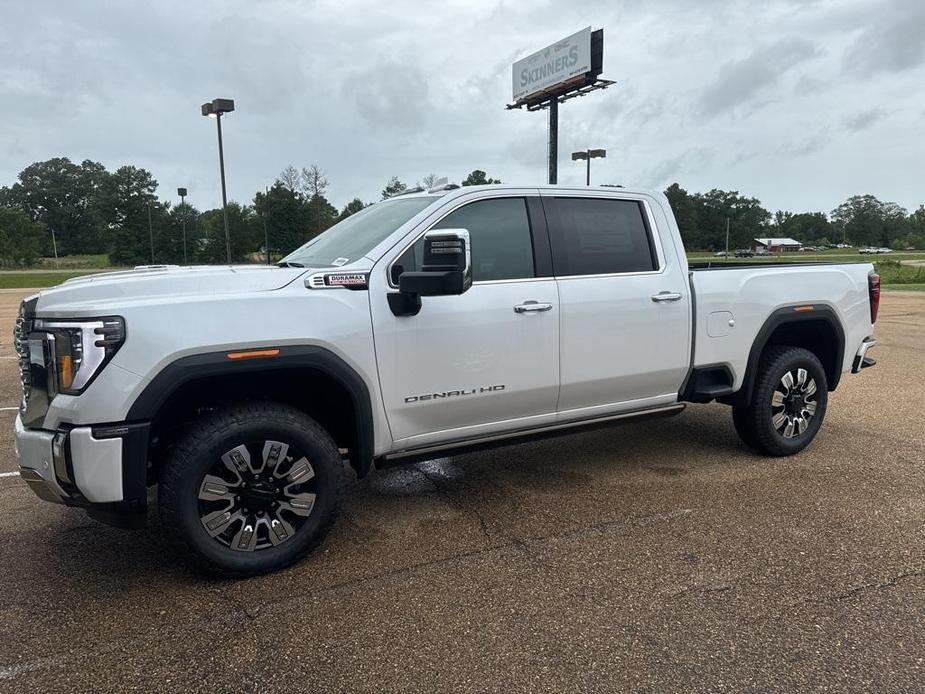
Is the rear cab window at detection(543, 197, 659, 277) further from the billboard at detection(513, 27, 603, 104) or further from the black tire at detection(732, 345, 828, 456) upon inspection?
the billboard at detection(513, 27, 603, 104)

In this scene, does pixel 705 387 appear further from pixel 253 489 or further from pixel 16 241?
pixel 16 241

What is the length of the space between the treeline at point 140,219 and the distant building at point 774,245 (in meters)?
75.0

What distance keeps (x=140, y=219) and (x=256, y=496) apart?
2518 inches

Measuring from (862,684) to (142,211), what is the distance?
66.6 m

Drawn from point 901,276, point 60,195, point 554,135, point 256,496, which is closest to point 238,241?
point 554,135

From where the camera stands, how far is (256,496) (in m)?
3.24

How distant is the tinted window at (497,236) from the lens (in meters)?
3.86

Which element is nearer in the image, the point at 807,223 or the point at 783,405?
the point at 783,405

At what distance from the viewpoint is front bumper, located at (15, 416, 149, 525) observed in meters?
2.86

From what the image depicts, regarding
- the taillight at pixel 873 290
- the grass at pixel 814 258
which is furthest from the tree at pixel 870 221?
the taillight at pixel 873 290

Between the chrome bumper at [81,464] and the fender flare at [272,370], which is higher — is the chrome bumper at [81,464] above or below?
below

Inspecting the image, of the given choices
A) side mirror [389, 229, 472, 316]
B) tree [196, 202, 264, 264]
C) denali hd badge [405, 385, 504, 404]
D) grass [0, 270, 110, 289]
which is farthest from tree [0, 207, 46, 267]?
side mirror [389, 229, 472, 316]

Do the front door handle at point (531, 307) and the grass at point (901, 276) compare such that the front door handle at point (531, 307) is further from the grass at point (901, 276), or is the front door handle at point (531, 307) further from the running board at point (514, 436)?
the grass at point (901, 276)

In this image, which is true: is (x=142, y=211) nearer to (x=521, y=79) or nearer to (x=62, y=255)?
(x=521, y=79)
